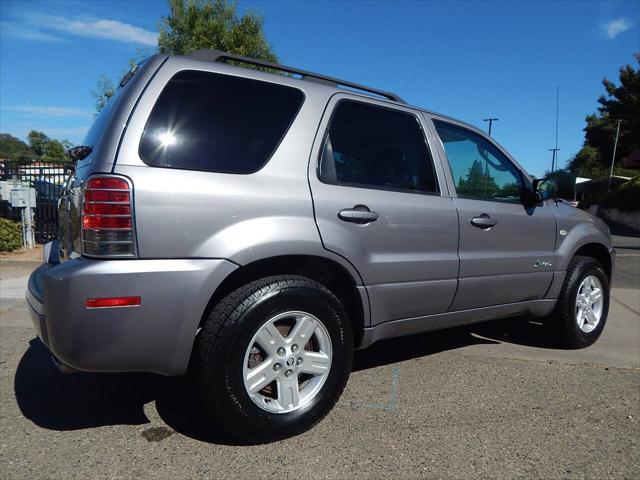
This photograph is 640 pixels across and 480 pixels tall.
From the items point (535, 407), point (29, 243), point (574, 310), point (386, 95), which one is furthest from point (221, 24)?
point (535, 407)

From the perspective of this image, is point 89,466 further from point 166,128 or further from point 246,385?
point 166,128

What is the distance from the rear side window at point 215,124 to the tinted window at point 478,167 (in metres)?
1.34

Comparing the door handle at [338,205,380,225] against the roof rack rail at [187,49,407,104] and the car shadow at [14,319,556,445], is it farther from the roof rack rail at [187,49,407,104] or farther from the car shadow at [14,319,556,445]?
the car shadow at [14,319,556,445]

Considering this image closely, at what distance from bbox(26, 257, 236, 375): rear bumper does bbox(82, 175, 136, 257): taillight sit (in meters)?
0.06

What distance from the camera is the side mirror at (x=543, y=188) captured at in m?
3.88

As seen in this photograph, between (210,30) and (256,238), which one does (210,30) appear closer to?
(210,30)

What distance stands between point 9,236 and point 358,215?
8.85m

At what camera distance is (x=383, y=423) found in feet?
9.28

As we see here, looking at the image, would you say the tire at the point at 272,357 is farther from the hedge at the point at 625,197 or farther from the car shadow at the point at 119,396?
the hedge at the point at 625,197

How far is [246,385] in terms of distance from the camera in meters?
2.42

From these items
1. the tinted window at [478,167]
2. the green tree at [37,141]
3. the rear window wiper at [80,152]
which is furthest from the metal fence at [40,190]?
the green tree at [37,141]

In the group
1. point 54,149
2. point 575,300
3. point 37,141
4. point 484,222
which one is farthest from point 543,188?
point 37,141

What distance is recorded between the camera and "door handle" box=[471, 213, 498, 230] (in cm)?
339

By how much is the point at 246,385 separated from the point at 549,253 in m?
2.73
